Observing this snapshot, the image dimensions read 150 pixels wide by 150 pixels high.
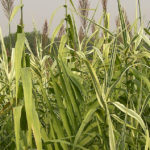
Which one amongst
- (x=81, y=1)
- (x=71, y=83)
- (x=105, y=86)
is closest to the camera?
(x=105, y=86)

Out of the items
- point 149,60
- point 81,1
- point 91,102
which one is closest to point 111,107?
point 91,102

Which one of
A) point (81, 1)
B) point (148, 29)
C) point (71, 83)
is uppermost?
point (81, 1)

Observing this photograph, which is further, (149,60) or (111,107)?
(149,60)

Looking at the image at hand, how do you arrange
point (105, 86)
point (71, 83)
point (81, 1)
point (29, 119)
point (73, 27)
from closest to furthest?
1. point (29, 119)
2. point (105, 86)
3. point (71, 83)
4. point (73, 27)
5. point (81, 1)

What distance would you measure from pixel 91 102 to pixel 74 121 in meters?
0.06

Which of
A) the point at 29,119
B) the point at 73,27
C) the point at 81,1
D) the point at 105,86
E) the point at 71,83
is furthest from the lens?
the point at 81,1

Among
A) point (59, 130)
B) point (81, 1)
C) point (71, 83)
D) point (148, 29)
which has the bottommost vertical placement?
point (59, 130)

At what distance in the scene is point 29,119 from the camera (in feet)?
1.57

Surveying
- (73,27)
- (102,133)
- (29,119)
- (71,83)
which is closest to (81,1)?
(73,27)

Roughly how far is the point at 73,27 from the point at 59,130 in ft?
1.21

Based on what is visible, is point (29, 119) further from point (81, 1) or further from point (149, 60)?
point (81, 1)

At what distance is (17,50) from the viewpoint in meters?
0.52

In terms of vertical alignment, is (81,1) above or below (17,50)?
above

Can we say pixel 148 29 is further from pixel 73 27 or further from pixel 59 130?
pixel 59 130
